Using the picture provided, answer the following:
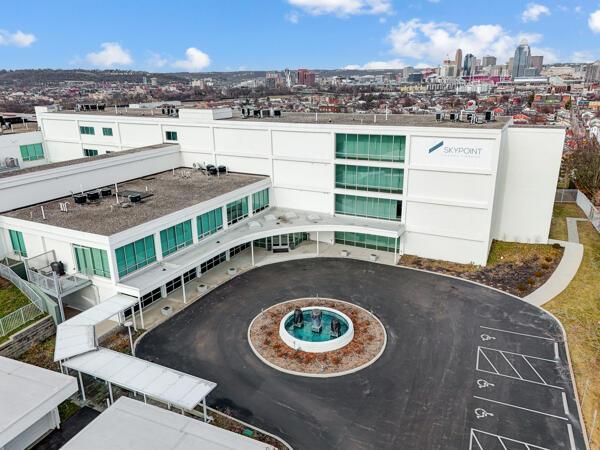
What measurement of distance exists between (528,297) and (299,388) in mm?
21142

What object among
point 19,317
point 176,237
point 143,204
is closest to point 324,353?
point 176,237

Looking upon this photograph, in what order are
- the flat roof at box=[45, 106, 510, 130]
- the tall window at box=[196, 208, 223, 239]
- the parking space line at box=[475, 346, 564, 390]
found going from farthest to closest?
the flat roof at box=[45, 106, 510, 130] → the tall window at box=[196, 208, 223, 239] → the parking space line at box=[475, 346, 564, 390]

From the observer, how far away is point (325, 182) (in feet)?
144

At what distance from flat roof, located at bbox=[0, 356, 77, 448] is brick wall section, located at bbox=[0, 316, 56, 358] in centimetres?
396

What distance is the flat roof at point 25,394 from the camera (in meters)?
18.3

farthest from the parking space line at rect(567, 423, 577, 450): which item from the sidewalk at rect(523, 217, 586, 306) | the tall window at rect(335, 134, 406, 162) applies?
the tall window at rect(335, 134, 406, 162)

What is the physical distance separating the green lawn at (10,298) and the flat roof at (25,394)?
7757mm

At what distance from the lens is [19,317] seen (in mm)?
27562

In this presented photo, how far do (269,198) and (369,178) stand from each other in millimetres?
11808

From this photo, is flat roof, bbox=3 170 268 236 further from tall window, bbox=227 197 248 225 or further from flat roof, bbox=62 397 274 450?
flat roof, bbox=62 397 274 450

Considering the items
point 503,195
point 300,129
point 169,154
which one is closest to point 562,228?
point 503,195

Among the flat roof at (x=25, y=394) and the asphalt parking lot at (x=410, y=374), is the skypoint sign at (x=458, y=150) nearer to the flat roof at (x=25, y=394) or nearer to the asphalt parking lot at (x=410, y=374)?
the asphalt parking lot at (x=410, y=374)

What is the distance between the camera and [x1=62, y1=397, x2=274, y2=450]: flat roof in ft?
55.7

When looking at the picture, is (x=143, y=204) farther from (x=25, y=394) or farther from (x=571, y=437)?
(x=571, y=437)
